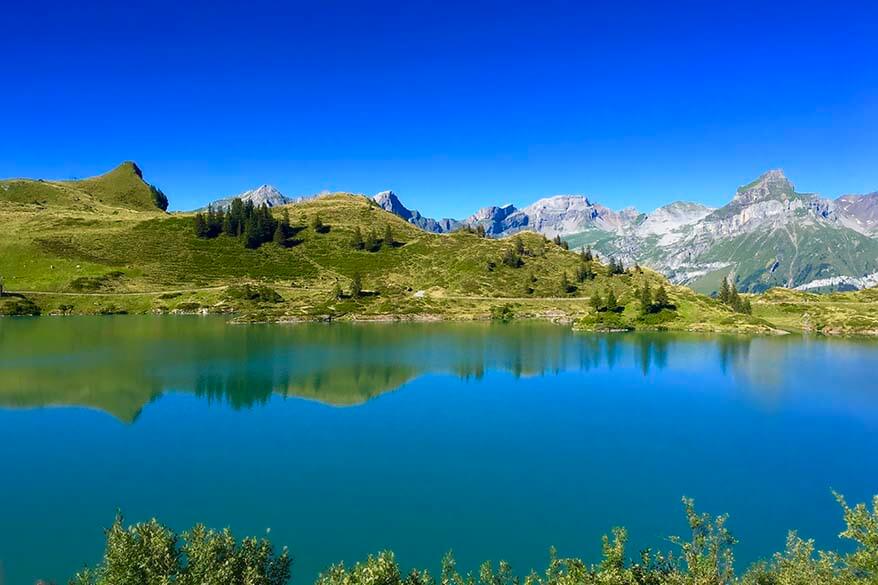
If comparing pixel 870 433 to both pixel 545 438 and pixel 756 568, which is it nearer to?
pixel 545 438

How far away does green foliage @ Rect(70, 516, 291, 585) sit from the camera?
20.6m

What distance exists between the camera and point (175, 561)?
70.9ft

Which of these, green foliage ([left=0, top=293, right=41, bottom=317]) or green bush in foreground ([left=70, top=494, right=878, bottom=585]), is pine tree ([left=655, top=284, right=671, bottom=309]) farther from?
green foliage ([left=0, top=293, right=41, bottom=317])

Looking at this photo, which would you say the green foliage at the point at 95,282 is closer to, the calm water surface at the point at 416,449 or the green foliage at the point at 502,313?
the calm water surface at the point at 416,449

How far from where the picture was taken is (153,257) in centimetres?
19925

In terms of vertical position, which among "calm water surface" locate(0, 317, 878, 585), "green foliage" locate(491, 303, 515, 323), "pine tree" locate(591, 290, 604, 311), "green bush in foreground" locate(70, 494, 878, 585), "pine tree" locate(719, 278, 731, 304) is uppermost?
"pine tree" locate(719, 278, 731, 304)

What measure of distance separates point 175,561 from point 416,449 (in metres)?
28.7

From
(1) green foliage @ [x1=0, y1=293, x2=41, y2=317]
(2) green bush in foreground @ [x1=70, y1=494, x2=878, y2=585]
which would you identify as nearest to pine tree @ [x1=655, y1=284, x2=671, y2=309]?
(2) green bush in foreground @ [x1=70, y1=494, x2=878, y2=585]

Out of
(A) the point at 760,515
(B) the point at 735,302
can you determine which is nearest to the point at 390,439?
(A) the point at 760,515

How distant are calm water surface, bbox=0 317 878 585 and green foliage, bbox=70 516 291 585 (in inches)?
270

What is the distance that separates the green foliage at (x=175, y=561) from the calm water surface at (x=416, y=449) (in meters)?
6.86

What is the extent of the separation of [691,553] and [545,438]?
2984 cm

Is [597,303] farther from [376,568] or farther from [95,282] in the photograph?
[95,282]

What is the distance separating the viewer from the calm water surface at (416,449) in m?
33.2
